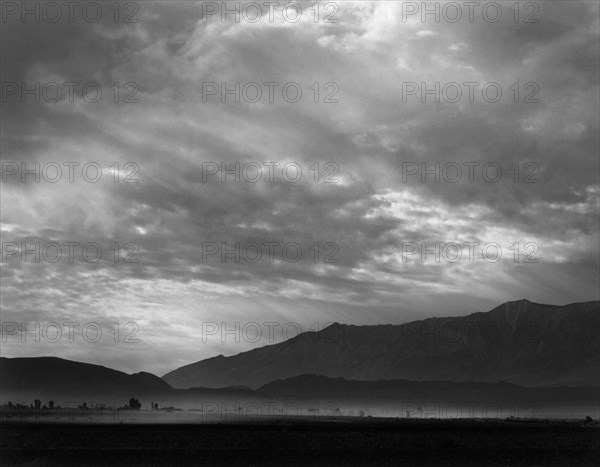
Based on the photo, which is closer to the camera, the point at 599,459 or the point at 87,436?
the point at 599,459

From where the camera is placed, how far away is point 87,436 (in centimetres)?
10000

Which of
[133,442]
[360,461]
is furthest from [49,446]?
[360,461]

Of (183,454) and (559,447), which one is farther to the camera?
(559,447)

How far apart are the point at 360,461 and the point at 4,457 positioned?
2845 cm

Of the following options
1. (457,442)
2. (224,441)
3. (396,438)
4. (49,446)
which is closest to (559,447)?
(457,442)

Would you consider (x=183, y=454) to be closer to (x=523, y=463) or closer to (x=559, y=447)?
(x=523, y=463)

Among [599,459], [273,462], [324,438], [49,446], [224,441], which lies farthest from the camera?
[324,438]

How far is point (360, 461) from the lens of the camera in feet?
224

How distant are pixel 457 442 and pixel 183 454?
3304cm

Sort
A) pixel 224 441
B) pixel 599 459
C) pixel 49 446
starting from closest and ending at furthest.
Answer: pixel 599 459 → pixel 49 446 → pixel 224 441

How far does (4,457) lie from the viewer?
69.7 m

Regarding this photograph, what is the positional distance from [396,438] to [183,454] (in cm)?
3324

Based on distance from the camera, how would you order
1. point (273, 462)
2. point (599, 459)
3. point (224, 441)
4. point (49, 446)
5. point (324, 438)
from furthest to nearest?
point (324, 438) < point (224, 441) < point (49, 446) < point (599, 459) < point (273, 462)

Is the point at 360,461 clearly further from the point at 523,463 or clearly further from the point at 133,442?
the point at 133,442
